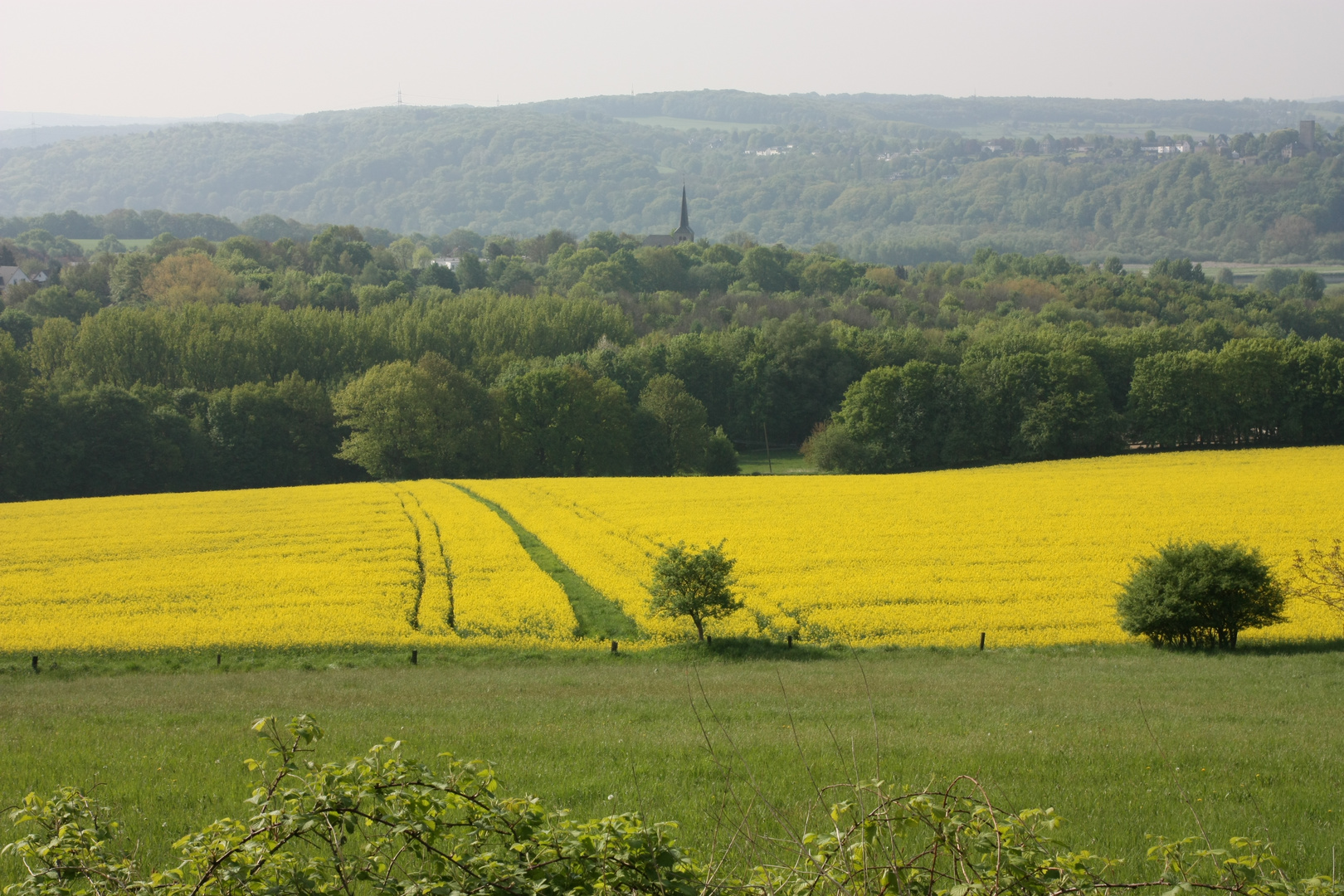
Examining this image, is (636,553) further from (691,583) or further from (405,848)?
(405,848)

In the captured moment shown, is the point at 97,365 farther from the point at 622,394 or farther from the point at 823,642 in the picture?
the point at 823,642

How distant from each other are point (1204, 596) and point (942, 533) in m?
15.3

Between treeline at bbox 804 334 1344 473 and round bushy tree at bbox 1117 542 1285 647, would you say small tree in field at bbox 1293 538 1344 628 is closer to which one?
round bushy tree at bbox 1117 542 1285 647

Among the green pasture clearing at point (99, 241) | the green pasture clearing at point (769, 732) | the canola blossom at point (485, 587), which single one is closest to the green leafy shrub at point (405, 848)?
the green pasture clearing at point (769, 732)

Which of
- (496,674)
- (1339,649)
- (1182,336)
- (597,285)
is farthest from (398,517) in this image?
(597,285)

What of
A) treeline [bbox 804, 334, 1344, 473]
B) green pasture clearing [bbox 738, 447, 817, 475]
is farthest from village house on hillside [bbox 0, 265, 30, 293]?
treeline [bbox 804, 334, 1344, 473]

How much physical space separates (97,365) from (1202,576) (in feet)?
242

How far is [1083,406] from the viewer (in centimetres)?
6619

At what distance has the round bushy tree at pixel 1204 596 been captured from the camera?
74.4ft

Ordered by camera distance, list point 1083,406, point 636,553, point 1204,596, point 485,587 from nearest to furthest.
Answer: point 1204,596 < point 485,587 < point 636,553 < point 1083,406

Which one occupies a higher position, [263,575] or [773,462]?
[263,575]

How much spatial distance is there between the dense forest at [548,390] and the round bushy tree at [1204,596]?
4417 cm

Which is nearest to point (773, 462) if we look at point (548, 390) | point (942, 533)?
point (548, 390)

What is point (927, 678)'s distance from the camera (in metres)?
18.8
